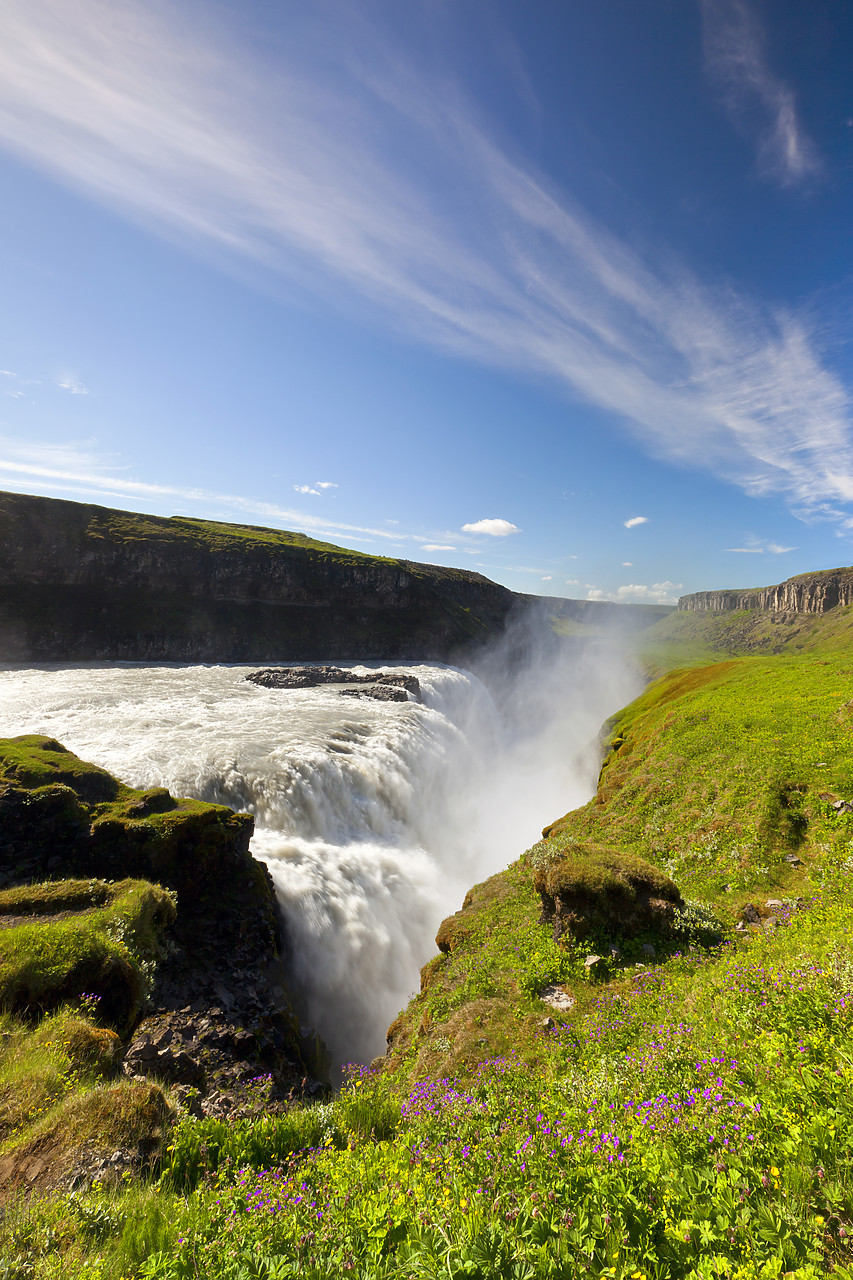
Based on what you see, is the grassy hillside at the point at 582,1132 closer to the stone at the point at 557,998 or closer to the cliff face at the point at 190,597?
the stone at the point at 557,998

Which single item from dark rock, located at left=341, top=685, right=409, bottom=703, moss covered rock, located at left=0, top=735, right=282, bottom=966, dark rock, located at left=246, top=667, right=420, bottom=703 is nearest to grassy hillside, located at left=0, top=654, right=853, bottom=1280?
moss covered rock, located at left=0, top=735, right=282, bottom=966

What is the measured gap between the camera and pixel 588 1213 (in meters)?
3.83

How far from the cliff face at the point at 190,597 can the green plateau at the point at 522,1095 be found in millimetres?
69907

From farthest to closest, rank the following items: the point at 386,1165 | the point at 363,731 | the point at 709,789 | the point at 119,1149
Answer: the point at 363,731, the point at 709,789, the point at 119,1149, the point at 386,1165

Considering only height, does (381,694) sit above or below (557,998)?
below

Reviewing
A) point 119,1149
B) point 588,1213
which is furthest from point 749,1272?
point 119,1149

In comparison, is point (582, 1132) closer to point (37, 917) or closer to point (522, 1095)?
point (522, 1095)

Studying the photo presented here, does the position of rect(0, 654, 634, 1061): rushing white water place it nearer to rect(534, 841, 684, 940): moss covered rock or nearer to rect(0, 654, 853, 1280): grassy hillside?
rect(0, 654, 853, 1280): grassy hillside

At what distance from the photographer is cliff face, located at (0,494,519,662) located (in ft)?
237

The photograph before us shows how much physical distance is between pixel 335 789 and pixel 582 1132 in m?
25.2

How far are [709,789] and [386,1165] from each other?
56.1 feet

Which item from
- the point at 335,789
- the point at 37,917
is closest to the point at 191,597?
the point at 335,789

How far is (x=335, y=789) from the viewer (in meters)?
29.1

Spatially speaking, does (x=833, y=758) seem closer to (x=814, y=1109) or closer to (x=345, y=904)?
(x=814, y=1109)
